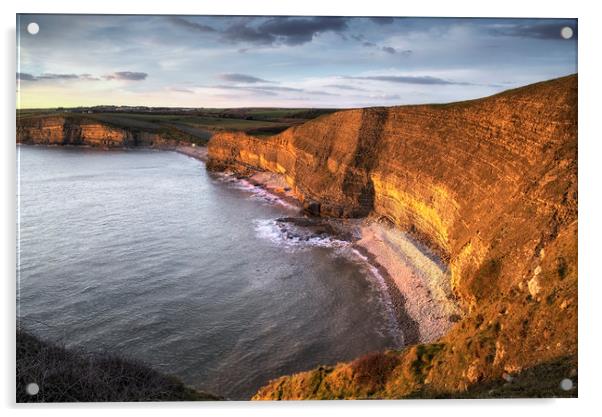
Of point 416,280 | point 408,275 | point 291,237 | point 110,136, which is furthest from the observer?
point 110,136

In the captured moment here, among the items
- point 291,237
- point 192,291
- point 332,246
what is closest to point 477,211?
point 332,246

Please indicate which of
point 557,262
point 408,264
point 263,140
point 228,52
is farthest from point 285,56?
point 263,140

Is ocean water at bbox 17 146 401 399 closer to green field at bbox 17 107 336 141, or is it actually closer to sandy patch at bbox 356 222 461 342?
sandy patch at bbox 356 222 461 342

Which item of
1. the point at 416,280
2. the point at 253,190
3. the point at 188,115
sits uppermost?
the point at 188,115

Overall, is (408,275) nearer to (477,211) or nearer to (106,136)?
(477,211)

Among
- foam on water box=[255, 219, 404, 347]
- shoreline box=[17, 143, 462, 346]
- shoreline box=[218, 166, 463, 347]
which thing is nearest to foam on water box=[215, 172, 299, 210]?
foam on water box=[255, 219, 404, 347]

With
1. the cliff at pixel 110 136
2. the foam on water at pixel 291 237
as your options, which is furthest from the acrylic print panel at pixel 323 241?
the cliff at pixel 110 136

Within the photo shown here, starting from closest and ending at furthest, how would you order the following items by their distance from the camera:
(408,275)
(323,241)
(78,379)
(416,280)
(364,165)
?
(78,379) < (416,280) < (408,275) < (323,241) < (364,165)
